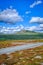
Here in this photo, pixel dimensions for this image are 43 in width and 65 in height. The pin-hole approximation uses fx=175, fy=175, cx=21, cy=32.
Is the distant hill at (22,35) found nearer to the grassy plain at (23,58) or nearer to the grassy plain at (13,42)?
the grassy plain at (13,42)

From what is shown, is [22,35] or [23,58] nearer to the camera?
[23,58]

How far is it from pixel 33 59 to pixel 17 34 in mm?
1349

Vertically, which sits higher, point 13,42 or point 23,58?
point 13,42

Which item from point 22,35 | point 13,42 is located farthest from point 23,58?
point 22,35

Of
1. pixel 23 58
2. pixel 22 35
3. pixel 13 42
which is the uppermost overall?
pixel 22 35

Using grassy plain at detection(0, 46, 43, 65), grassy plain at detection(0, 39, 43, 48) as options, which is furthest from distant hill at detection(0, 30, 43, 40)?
grassy plain at detection(0, 46, 43, 65)

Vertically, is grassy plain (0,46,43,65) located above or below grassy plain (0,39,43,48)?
below

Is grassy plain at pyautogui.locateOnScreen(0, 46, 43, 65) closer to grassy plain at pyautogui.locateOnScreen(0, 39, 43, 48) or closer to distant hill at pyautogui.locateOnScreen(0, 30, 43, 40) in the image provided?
grassy plain at pyautogui.locateOnScreen(0, 39, 43, 48)

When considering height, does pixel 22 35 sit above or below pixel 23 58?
above

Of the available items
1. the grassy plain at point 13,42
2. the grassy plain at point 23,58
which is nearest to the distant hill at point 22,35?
the grassy plain at point 13,42

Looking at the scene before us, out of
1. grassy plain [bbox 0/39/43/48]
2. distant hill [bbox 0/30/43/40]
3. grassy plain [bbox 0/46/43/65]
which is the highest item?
Result: distant hill [bbox 0/30/43/40]

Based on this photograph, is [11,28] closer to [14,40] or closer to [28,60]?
[14,40]

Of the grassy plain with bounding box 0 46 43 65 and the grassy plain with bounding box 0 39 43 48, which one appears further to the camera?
the grassy plain with bounding box 0 39 43 48

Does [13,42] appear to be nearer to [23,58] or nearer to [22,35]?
[22,35]
